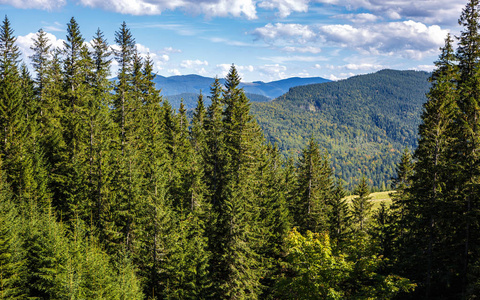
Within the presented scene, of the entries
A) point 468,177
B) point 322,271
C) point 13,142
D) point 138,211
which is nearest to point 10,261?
point 138,211

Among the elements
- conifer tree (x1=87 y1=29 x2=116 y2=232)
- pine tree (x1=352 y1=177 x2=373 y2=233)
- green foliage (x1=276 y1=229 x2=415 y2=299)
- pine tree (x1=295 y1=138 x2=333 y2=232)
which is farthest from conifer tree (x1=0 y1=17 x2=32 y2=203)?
pine tree (x1=352 y1=177 x2=373 y2=233)

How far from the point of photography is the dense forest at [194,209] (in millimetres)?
18609

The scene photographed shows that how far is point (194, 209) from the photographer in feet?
96.4

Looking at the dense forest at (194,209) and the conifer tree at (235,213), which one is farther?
the conifer tree at (235,213)

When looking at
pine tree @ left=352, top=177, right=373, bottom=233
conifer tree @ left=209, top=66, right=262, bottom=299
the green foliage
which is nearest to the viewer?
the green foliage

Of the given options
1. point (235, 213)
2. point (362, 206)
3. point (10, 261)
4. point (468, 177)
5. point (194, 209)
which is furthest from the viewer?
point (362, 206)

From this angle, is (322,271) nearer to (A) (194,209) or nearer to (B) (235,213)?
(B) (235,213)

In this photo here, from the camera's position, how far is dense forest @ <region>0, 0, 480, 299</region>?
18.6 m

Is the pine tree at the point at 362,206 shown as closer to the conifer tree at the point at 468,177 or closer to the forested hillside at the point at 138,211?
the forested hillside at the point at 138,211

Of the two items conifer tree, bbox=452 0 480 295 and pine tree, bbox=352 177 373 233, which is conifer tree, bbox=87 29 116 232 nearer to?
conifer tree, bbox=452 0 480 295

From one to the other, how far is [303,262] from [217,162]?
14434 mm

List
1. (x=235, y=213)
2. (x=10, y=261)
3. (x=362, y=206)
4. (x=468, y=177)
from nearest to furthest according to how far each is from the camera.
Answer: (x=10, y=261) < (x=468, y=177) < (x=235, y=213) < (x=362, y=206)

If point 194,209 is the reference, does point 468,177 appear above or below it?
above

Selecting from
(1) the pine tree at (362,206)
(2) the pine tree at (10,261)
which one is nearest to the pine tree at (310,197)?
(1) the pine tree at (362,206)
